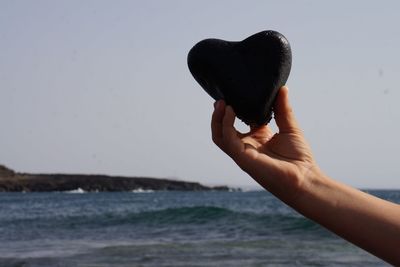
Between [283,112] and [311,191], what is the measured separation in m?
0.27

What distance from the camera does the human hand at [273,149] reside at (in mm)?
1449

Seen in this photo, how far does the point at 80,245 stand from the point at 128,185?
350ft

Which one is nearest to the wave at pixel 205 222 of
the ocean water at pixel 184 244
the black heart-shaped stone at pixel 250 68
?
the ocean water at pixel 184 244

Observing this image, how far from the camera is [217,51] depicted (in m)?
1.67

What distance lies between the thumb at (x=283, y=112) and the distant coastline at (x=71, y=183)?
4478 inches

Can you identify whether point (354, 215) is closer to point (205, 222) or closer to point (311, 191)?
point (311, 191)

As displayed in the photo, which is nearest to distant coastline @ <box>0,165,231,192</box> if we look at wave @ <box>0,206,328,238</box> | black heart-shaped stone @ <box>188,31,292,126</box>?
wave @ <box>0,206,328,238</box>

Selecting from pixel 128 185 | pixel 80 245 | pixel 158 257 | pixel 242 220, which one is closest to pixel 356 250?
pixel 158 257

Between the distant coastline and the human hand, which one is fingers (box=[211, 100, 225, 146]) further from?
the distant coastline

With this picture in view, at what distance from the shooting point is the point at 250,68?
1.65 metres

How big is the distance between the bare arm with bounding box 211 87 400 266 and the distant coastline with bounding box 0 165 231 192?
373 feet

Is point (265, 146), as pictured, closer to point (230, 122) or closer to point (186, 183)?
point (230, 122)

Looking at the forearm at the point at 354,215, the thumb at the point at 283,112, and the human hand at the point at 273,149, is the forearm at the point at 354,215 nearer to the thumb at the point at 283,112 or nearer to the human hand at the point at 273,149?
the human hand at the point at 273,149

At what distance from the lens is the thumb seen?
1627 mm
